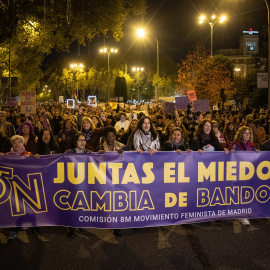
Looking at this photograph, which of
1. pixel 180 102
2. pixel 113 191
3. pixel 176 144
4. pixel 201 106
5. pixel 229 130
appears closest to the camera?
pixel 113 191

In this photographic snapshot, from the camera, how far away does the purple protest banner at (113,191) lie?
5633 mm

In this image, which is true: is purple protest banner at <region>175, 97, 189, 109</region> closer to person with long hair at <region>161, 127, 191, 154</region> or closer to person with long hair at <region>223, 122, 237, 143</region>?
person with long hair at <region>223, 122, 237, 143</region>

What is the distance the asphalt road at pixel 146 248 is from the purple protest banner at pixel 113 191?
23 centimetres

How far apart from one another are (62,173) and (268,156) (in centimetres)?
312

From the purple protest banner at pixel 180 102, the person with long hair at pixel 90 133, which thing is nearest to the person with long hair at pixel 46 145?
the person with long hair at pixel 90 133

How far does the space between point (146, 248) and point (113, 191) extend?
93 centimetres

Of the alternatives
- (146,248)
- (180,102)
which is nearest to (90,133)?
(146,248)

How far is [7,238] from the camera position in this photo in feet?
18.8

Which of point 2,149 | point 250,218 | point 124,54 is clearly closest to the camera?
point 250,218

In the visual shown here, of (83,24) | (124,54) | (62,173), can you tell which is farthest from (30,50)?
(124,54)

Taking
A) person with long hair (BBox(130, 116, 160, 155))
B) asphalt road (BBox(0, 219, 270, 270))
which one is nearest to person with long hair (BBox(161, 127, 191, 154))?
person with long hair (BBox(130, 116, 160, 155))

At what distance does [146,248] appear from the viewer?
5246 mm

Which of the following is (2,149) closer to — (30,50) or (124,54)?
(30,50)

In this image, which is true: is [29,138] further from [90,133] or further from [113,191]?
[113,191]
